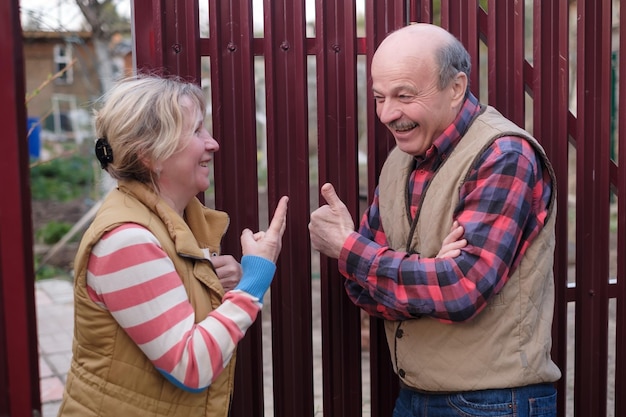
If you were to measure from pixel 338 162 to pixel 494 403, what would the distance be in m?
0.99

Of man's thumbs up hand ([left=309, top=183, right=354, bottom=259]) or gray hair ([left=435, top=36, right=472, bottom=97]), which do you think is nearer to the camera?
gray hair ([left=435, top=36, right=472, bottom=97])

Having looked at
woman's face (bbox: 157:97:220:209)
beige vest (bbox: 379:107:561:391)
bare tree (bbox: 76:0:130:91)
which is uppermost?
bare tree (bbox: 76:0:130:91)

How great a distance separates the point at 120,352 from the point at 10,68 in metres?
0.83

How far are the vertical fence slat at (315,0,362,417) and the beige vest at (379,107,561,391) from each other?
519mm

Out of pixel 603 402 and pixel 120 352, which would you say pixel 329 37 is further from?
Answer: pixel 603 402

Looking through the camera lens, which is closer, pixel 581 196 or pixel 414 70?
pixel 414 70

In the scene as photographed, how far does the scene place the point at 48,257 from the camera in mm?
10125

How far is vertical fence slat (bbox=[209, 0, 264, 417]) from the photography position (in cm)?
250

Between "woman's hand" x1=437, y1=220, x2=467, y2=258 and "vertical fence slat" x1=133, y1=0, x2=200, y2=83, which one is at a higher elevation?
"vertical fence slat" x1=133, y1=0, x2=200, y2=83

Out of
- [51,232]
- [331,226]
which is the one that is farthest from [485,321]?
[51,232]

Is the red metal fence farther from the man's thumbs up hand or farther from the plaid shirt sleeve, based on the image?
the plaid shirt sleeve

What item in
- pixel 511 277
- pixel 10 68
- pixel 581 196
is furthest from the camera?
pixel 581 196

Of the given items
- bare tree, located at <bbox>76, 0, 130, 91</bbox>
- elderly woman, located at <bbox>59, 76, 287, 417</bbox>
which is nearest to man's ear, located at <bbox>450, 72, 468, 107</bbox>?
elderly woman, located at <bbox>59, 76, 287, 417</bbox>

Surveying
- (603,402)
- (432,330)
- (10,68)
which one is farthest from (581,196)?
(10,68)
